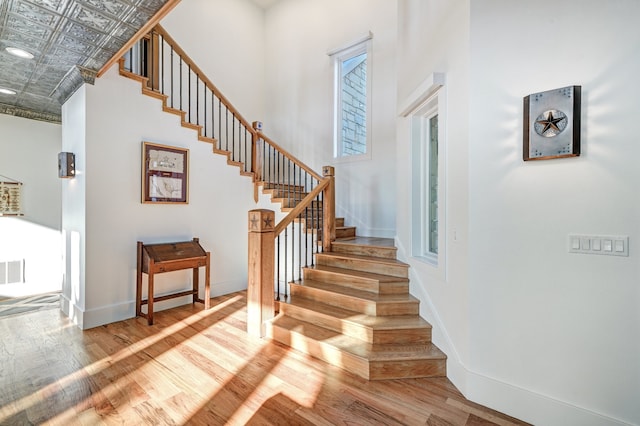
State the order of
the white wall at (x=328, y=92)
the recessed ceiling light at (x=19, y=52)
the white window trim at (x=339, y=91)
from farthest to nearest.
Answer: the white window trim at (x=339, y=91) → the white wall at (x=328, y=92) → the recessed ceiling light at (x=19, y=52)

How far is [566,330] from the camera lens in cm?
180

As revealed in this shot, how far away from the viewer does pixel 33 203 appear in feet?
15.0

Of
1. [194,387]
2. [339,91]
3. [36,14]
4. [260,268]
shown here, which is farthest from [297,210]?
[339,91]

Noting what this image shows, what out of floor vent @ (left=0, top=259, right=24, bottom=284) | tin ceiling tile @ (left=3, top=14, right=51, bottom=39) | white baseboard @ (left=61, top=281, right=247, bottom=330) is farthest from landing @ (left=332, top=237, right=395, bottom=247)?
floor vent @ (left=0, top=259, right=24, bottom=284)

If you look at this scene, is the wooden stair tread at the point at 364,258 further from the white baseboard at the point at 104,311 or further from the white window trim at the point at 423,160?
the white baseboard at the point at 104,311

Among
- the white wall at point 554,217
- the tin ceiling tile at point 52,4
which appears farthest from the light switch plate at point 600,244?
the tin ceiling tile at point 52,4

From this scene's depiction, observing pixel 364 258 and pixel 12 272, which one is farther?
pixel 12 272

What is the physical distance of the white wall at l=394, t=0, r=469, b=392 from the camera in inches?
84.6

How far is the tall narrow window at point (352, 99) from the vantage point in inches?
201

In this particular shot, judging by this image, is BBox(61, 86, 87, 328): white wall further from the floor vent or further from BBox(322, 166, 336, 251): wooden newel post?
BBox(322, 166, 336, 251): wooden newel post

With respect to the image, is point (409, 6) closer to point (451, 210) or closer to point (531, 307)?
point (451, 210)

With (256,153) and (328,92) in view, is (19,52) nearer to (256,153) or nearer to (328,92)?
(256,153)

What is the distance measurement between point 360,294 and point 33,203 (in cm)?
513

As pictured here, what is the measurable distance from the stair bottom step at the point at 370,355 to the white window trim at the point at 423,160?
2.12 feet
